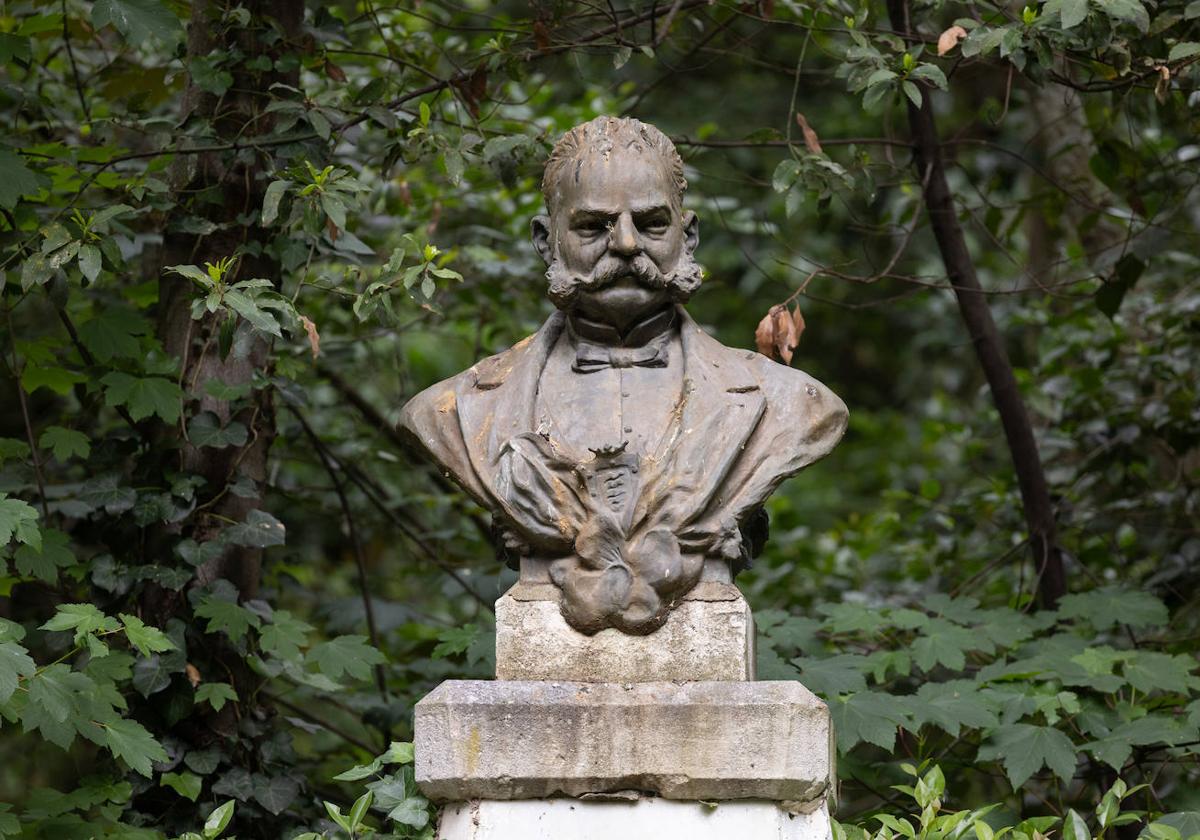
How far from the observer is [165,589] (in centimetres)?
543

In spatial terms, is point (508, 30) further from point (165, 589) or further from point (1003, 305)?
point (1003, 305)

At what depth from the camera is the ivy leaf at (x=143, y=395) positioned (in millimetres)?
5191

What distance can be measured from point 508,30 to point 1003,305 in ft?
14.6

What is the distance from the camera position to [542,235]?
15.0ft

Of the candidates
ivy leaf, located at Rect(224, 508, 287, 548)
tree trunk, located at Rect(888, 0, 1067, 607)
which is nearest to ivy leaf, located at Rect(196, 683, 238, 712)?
ivy leaf, located at Rect(224, 508, 287, 548)

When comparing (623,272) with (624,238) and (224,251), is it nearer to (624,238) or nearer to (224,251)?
(624,238)

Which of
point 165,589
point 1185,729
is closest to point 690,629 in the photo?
point 1185,729

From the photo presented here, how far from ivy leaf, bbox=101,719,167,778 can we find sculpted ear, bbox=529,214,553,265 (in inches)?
63.1

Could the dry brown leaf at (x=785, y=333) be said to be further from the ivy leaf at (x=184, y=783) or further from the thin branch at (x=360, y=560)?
the ivy leaf at (x=184, y=783)

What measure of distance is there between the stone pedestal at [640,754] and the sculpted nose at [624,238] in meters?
0.93

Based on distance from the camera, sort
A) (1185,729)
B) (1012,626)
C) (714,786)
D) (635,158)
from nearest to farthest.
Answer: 1. (714,786)
2. (635,158)
3. (1185,729)
4. (1012,626)

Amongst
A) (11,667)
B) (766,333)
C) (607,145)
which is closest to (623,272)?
(607,145)

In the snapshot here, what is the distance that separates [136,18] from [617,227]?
162cm

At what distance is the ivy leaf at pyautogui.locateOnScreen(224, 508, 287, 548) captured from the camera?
5.29m
